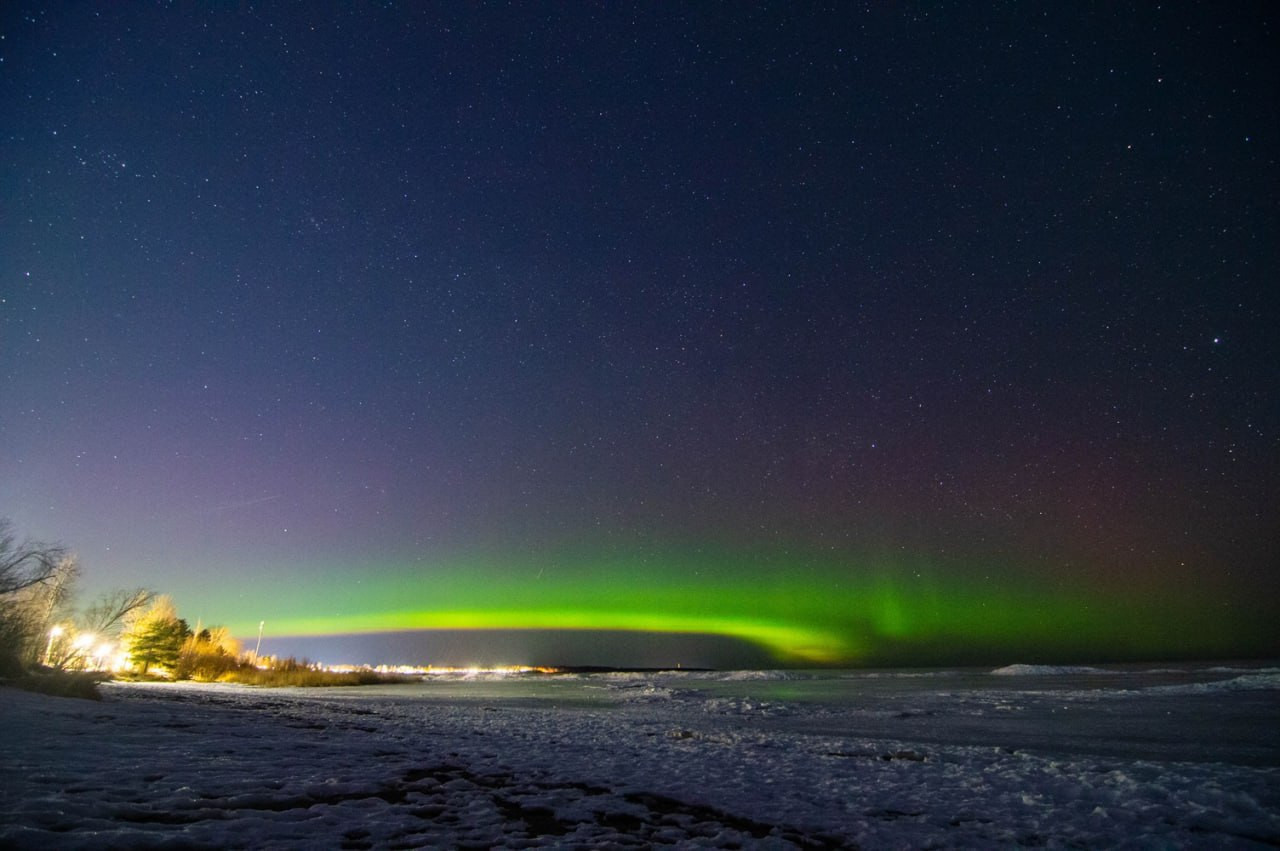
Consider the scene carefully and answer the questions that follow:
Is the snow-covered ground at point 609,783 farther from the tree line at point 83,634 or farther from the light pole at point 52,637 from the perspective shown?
the light pole at point 52,637

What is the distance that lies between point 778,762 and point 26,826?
1074cm

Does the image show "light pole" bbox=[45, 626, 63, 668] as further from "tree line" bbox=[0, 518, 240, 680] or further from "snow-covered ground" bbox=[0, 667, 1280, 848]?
"snow-covered ground" bbox=[0, 667, 1280, 848]

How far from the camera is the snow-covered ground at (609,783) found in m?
6.27


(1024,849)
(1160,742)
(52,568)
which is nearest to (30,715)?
(1024,849)

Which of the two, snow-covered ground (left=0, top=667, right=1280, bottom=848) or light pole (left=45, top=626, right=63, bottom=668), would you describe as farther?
light pole (left=45, top=626, right=63, bottom=668)

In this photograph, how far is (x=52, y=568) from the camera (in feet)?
98.0

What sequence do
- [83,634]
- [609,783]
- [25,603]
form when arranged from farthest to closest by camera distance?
[83,634]
[25,603]
[609,783]

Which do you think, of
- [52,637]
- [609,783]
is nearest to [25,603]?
[52,637]

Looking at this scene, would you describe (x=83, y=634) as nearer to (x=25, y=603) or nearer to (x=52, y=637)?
(x=52, y=637)

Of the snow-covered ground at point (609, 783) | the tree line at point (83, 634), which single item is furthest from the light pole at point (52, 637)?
the snow-covered ground at point (609, 783)

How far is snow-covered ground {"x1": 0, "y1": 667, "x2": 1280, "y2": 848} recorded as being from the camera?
6.27m

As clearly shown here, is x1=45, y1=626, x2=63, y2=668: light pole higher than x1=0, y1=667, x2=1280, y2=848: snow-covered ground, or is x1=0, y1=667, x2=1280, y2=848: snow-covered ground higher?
x1=45, y1=626, x2=63, y2=668: light pole

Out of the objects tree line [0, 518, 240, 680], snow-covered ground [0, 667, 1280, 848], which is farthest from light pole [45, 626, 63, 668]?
snow-covered ground [0, 667, 1280, 848]

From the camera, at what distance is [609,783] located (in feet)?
31.4
